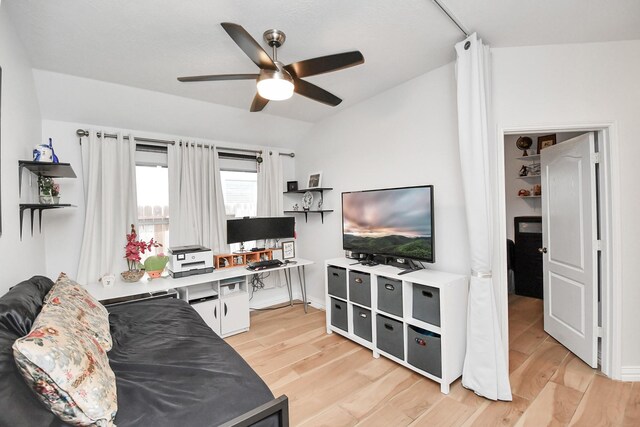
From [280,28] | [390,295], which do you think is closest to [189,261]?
[390,295]

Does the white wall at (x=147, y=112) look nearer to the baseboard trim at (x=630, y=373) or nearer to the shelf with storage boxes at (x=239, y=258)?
the shelf with storage boxes at (x=239, y=258)

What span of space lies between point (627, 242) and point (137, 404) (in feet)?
10.6

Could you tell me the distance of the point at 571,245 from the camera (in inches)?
100

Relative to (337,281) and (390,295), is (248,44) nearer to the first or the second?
(390,295)

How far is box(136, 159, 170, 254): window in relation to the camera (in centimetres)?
322

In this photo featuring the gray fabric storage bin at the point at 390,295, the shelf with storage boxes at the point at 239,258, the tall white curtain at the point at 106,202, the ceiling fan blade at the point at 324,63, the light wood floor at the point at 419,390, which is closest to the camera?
the ceiling fan blade at the point at 324,63

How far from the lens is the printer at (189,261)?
298cm

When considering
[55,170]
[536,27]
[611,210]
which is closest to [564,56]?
[536,27]

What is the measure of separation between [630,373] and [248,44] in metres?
3.51

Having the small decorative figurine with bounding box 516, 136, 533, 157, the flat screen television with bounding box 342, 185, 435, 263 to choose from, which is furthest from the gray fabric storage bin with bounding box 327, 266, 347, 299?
the small decorative figurine with bounding box 516, 136, 533, 157

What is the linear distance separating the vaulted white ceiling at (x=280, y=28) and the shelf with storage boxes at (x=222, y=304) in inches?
84.1

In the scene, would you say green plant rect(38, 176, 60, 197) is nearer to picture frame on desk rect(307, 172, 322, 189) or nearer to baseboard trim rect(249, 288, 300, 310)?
baseboard trim rect(249, 288, 300, 310)

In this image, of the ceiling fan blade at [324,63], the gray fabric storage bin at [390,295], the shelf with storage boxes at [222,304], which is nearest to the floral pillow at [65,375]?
the ceiling fan blade at [324,63]

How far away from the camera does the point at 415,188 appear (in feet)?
8.36
